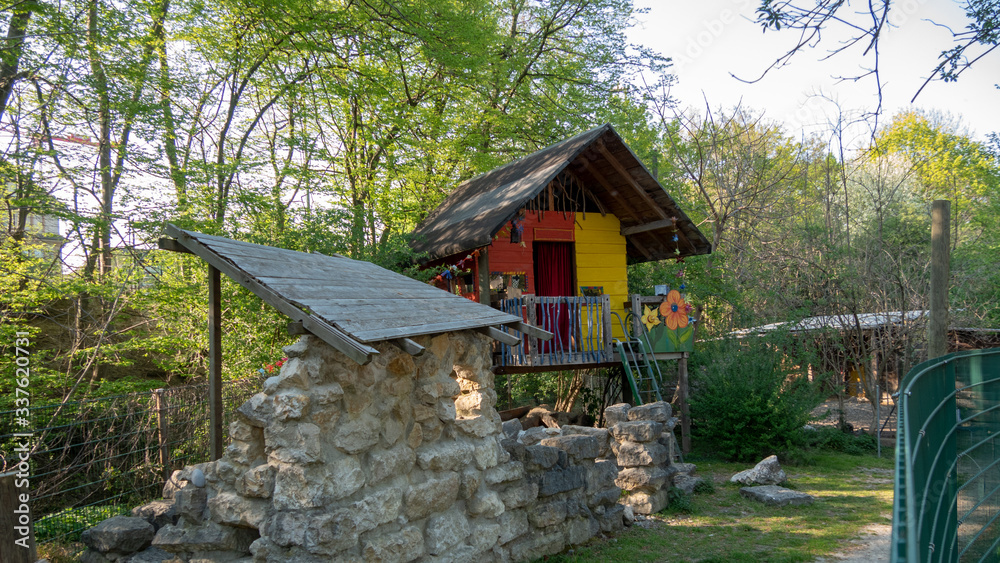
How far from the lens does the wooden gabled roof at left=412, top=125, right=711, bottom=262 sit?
417 inches

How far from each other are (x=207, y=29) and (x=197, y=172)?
3.68 m

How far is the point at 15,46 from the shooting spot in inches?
369

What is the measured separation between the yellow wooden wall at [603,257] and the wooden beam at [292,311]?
28.5 feet

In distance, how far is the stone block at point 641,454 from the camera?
8.24 m

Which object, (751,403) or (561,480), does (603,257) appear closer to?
(751,403)

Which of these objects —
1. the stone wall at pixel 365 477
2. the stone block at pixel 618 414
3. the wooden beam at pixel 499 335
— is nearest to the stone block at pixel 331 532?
the stone wall at pixel 365 477

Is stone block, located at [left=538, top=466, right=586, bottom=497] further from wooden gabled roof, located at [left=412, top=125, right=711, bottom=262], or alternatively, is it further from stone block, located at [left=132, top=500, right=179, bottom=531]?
wooden gabled roof, located at [left=412, top=125, right=711, bottom=262]

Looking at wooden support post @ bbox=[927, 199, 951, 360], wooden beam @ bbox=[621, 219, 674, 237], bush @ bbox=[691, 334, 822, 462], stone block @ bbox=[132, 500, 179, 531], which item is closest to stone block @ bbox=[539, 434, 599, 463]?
wooden support post @ bbox=[927, 199, 951, 360]

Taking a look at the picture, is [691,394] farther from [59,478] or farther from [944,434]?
[59,478]

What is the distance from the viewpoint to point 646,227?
12633 millimetres

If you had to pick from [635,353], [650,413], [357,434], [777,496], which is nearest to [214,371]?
[357,434]

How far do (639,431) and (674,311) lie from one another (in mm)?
4324

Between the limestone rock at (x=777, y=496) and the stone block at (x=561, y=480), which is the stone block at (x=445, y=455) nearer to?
the stone block at (x=561, y=480)

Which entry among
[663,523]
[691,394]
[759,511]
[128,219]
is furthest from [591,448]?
[128,219]
